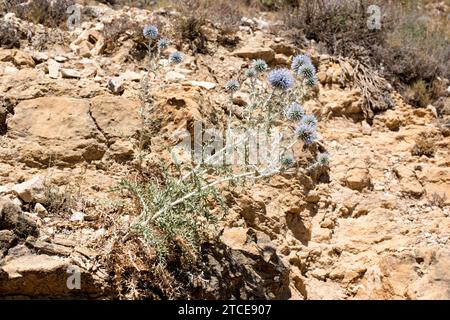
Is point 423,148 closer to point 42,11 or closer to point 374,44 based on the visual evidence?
point 374,44

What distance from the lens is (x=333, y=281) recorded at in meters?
4.39

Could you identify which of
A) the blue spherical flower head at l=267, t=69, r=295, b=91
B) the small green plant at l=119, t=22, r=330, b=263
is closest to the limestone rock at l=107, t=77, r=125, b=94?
the small green plant at l=119, t=22, r=330, b=263

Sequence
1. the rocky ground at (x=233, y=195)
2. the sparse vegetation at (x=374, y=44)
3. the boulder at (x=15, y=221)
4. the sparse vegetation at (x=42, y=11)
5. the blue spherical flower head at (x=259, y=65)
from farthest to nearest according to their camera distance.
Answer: the sparse vegetation at (x=374, y=44)
the sparse vegetation at (x=42, y=11)
the blue spherical flower head at (x=259, y=65)
the rocky ground at (x=233, y=195)
the boulder at (x=15, y=221)

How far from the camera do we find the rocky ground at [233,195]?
3.57 m

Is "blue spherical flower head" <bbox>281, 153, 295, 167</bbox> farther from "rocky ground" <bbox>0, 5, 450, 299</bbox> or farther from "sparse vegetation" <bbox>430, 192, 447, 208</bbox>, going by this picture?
"sparse vegetation" <bbox>430, 192, 447, 208</bbox>

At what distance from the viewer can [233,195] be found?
4305mm

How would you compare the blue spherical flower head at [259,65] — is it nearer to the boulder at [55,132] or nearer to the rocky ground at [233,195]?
the rocky ground at [233,195]

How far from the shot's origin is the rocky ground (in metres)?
3.57

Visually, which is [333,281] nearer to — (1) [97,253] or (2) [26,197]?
(1) [97,253]

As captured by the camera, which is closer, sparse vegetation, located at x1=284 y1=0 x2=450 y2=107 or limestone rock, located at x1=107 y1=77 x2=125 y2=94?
limestone rock, located at x1=107 y1=77 x2=125 y2=94

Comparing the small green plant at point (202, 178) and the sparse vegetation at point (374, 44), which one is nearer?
the small green plant at point (202, 178)

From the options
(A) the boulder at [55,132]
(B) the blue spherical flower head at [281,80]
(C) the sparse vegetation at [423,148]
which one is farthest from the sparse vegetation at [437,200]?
(A) the boulder at [55,132]

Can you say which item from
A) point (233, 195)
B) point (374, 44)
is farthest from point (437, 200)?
point (374, 44)
